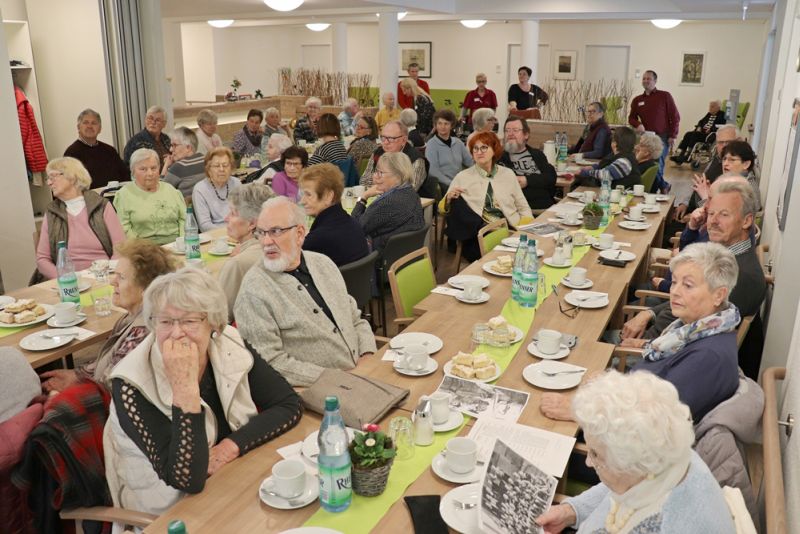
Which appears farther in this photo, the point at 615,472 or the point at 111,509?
the point at 111,509

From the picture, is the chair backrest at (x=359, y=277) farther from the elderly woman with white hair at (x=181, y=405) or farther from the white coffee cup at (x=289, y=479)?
the white coffee cup at (x=289, y=479)

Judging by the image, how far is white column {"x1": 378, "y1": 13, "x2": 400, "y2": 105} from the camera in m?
11.4

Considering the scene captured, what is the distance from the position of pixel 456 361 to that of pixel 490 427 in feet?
1.37

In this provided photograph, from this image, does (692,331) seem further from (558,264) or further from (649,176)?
(649,176)

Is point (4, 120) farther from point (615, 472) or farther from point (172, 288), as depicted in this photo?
point (615, 472)

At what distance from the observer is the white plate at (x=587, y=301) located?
3.32m

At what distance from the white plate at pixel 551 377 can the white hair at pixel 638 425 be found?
0.90 meters

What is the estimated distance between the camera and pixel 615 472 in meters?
1.59

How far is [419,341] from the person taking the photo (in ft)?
9.48

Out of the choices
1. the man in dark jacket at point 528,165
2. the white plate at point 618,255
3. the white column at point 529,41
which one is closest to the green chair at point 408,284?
the white plate at point 618,255

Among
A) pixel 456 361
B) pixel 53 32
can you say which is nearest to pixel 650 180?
pixel 456 361

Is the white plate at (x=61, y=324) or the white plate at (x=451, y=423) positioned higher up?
the white plate at (x=61, y=324)

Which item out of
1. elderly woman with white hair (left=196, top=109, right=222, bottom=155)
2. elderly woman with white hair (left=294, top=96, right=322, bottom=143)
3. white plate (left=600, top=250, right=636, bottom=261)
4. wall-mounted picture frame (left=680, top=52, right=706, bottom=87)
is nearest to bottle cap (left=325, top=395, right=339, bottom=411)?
white plate (left=600, top=250, right=636, bottom=261)

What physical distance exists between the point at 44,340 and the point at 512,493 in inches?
87.1
